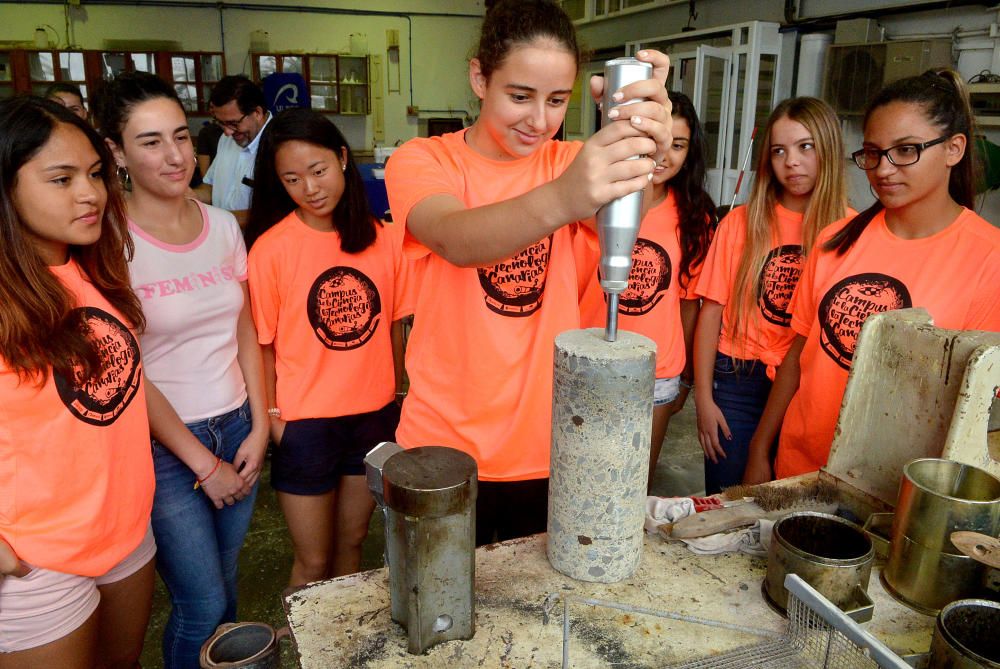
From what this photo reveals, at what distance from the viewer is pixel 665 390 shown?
2.16 meters

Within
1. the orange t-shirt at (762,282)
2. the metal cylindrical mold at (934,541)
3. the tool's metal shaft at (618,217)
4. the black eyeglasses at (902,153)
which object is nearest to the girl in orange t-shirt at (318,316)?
the orange t-shirt at (762,282)

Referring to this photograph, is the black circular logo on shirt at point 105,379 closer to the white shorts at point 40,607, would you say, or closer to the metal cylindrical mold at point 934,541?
the white shorts at point 40,607

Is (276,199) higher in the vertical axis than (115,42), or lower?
Answer: lower

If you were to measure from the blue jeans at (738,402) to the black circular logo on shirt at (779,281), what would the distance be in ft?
0.48

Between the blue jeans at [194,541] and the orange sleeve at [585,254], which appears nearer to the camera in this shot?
the orange sleeve at [585,254]

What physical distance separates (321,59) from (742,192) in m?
5.58

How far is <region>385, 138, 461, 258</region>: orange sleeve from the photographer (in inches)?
43.6

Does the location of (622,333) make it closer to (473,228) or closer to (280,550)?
(473,228)

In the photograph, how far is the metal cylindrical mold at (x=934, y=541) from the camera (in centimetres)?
92

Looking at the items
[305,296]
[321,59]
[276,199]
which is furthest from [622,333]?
[321,59]

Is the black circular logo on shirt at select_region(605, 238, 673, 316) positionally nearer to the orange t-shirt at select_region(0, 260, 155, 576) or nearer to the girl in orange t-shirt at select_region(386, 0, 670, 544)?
the girl in orange t-shirt at select_region(386, 0, 670, 544)

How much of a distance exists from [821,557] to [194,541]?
1317 mm

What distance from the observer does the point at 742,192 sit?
6.35m

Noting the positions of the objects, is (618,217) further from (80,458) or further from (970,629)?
(80,458)
